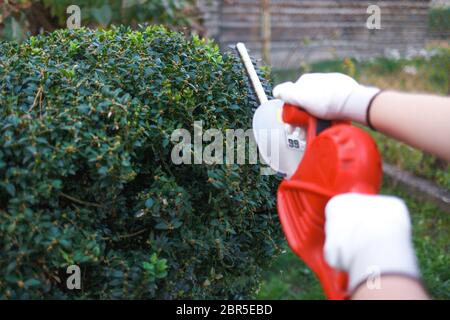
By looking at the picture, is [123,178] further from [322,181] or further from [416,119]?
[416,119]

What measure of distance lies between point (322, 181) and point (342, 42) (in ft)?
28.2

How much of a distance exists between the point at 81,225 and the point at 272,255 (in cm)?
79

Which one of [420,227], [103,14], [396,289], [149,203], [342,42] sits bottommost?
[420,227]

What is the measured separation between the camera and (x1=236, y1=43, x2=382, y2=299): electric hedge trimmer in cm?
134

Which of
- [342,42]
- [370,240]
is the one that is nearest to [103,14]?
[370,240]

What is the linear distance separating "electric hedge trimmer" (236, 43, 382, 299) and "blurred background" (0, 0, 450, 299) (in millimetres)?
980

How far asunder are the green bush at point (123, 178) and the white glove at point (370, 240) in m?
0.62

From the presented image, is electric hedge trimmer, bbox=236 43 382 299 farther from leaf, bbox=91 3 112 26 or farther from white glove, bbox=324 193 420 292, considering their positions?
leaf, bbox=91 3 112 26

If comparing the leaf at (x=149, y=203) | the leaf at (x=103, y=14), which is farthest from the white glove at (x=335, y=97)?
the leaf at (x=103, y=14)

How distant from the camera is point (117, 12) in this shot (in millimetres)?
3863

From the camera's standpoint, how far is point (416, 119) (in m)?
1.32

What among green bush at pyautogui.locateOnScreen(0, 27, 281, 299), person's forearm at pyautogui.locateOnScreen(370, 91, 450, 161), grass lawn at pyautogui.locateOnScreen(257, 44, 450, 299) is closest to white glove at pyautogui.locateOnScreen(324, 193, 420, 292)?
person's forearm at pyautogui.locateOnScreen(370, 91, 450, 161)

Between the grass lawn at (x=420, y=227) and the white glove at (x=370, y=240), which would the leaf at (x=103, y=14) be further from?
the white glove at (x=370, y=240)

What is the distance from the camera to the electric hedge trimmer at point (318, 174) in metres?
1.34
